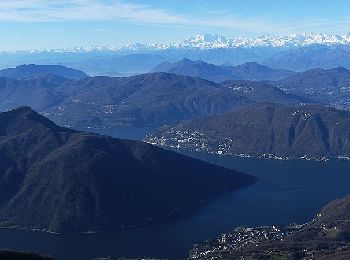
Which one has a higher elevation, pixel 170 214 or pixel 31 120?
pixel 31 120

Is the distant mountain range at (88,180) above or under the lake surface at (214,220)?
above

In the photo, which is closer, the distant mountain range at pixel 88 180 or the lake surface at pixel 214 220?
the lake surface at pixel 214 220

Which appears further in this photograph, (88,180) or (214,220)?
(88,180)

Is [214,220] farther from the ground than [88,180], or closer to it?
closer to it

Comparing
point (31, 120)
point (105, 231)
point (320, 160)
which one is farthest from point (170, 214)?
point (320, 160)

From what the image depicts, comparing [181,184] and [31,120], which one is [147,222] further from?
[31,120]
